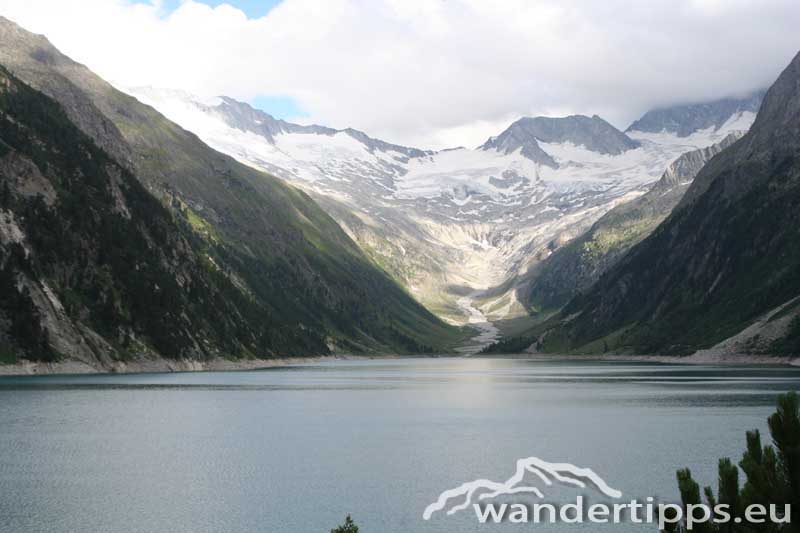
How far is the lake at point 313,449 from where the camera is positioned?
48688 mm

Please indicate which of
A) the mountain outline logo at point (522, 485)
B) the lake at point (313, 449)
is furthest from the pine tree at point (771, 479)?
the mountain outline logo at point (522, 485)

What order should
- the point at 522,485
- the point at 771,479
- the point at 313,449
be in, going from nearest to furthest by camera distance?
1. the point at 771,479
2. the point at 522,485
3. the point at 313,449

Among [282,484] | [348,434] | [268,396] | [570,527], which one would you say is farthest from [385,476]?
[268,396]

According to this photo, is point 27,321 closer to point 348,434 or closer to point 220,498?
point 348,434

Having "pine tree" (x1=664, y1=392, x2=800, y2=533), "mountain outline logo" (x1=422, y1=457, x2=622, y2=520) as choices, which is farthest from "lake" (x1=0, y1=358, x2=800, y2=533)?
"pine tree" (x1=664, y1=392, x2=800, y2=533)

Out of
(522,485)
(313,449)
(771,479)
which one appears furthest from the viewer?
(313,449)

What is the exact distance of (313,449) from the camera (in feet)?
240

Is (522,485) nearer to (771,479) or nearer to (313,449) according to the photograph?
(313,449)

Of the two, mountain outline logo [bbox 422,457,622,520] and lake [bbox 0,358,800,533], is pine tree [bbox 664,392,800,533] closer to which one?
lake [bbox 0,358,800,533]

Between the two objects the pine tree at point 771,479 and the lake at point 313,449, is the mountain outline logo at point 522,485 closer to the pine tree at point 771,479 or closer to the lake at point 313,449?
the lake at point 313,449

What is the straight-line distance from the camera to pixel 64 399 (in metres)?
110

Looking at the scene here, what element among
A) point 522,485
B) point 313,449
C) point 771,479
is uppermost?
point 771,479

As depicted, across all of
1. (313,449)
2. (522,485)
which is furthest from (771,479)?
(313,449)

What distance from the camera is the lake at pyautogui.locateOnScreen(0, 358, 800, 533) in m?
48.7
